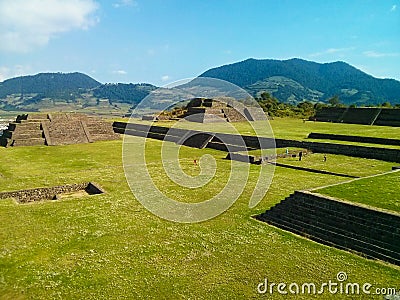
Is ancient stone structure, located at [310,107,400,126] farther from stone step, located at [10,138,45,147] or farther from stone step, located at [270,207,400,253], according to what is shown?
stone step, located at [10,138,45,147]

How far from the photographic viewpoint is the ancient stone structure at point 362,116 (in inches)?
1523

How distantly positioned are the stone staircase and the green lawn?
0.66 m

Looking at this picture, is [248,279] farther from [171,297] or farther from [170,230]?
[170,230]

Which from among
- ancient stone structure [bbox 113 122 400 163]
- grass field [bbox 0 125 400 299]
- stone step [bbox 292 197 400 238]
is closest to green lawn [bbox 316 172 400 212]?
stone step [bbox 292 197 400 238]

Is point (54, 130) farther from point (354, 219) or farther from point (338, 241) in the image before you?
point (354, 219)

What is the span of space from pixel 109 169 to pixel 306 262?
14022 millimetres

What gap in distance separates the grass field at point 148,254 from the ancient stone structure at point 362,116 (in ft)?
95.2

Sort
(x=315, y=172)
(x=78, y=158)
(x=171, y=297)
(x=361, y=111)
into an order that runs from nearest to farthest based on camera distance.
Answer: (x=171, y=297) → (x=315, y=172) → (x=78, y=158) → (x=361, y=111)

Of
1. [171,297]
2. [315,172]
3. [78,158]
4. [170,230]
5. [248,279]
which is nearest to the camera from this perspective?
[171,297]

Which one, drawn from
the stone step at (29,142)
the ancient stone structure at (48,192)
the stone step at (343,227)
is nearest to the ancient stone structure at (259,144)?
the stone step at (29,142)

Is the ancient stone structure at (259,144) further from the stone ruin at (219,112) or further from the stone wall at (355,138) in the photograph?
the stone ruin at (219,112)

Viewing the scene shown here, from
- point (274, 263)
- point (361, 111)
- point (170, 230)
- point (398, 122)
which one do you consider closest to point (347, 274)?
point (274, 263)

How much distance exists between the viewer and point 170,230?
36.2ft

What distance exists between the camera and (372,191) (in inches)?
455
